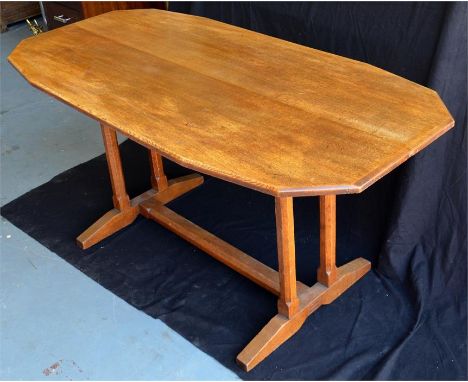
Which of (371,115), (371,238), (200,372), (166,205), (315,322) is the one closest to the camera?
(371,115)

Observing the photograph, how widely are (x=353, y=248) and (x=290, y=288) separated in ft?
1.91

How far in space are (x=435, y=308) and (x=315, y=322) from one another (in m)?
0.43

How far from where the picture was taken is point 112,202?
2.90 meters

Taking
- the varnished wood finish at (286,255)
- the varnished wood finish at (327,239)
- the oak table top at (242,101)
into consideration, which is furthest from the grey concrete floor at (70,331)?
the oak table top at (242,101)

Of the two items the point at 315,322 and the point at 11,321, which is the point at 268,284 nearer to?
the point at 315,322

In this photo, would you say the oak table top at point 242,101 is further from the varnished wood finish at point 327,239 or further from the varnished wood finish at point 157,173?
the varnished wood finish at point 157,173

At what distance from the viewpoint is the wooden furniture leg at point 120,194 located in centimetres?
253

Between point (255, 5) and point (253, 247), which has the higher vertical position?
point (255, 5)

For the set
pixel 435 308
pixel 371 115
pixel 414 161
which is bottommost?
pixel 435 308

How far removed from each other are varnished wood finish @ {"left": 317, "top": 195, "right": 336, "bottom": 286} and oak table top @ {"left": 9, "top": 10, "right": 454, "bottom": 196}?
0.36 metres

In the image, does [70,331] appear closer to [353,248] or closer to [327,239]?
[327,239]

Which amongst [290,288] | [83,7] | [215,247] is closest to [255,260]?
[215,247]

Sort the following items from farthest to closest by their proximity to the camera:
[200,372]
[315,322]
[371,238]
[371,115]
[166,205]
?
[166,205]
[371,238]
[315,322]
[200,372]
[371,115]

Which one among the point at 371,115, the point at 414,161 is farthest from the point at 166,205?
the point at 371,115
